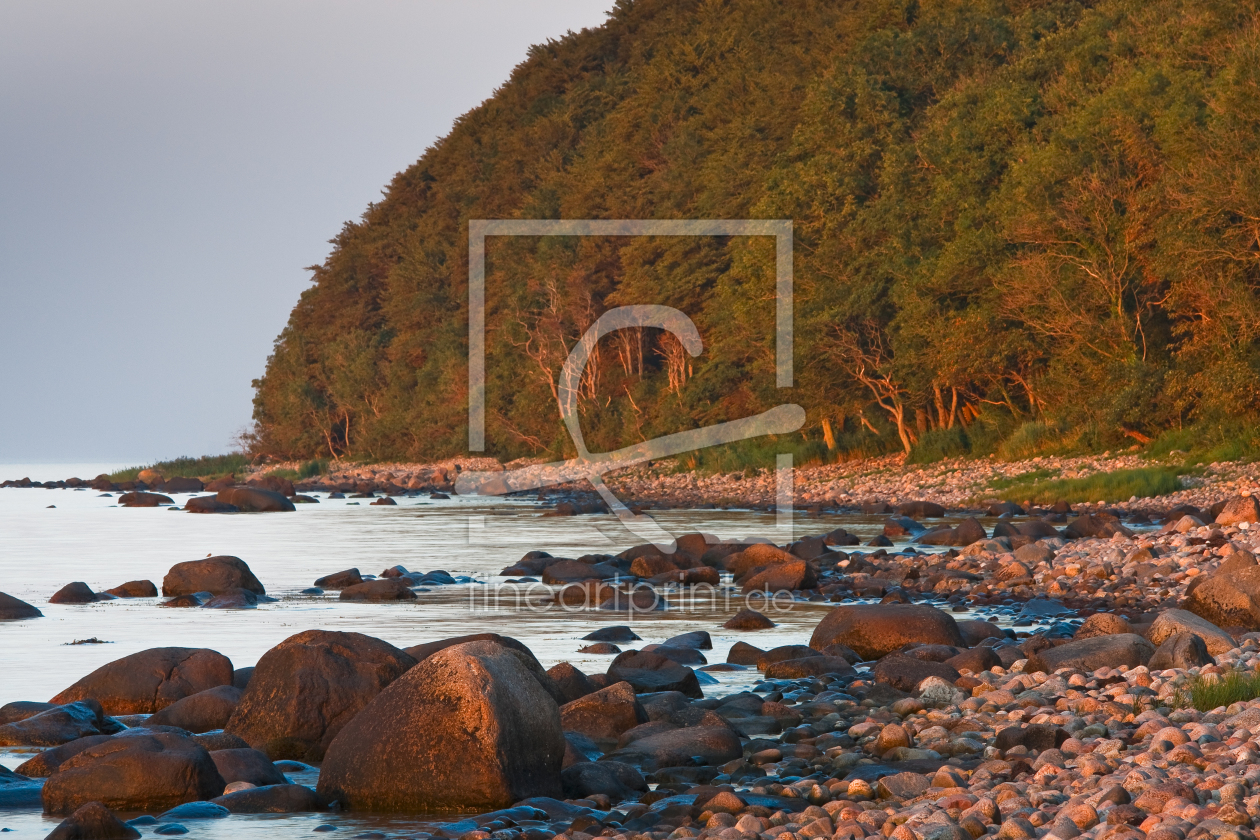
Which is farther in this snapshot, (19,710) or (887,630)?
(887,630)

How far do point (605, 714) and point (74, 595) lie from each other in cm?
1111

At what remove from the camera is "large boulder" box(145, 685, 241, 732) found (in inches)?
340

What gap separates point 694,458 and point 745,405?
2759 millimetres

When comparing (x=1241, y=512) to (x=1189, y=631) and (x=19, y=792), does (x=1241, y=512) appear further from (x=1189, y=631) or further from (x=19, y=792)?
(x=19, y=792)

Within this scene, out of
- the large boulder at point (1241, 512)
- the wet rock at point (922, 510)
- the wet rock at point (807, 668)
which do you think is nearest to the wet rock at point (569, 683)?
the wet rock at point (807, 668)

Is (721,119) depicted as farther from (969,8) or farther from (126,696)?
(126,696)

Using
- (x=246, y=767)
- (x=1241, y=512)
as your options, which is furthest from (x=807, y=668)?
(x=1241, y=512)

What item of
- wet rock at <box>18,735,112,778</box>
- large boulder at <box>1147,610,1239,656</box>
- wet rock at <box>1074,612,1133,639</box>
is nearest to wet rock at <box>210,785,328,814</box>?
wet rock at <box>18,735,112,778</box>

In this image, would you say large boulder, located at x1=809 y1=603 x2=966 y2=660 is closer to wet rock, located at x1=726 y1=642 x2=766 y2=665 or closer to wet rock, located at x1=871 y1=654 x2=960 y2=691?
wet rock, located at x1=726 y1=642 x2=766 y2=665

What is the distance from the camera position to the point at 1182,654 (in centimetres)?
911

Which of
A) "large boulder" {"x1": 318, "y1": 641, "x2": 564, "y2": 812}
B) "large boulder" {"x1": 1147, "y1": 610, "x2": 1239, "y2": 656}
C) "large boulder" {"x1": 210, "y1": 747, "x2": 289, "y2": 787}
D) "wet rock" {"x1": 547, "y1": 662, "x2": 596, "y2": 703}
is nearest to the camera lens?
"large boulder" {"x1": 318, "y1": 641, "x2": 564, "y2": 812}

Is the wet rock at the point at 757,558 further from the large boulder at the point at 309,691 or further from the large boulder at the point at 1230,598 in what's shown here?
the large boulder at the point at 309,691

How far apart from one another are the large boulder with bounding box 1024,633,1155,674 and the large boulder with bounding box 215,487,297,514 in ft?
117

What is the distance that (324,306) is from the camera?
90.8 metres
